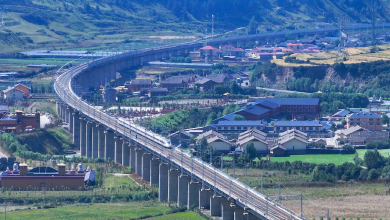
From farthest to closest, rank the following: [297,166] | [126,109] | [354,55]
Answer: [354,55] < [126,109] < [297,166]

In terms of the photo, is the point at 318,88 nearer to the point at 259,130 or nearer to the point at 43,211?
the point at 259,130

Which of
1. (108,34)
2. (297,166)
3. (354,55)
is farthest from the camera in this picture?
(108,34)

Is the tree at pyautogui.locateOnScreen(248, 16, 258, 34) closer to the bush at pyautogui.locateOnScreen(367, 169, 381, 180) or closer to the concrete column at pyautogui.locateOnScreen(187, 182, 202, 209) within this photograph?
the bush at pyautogui.locateOnScreen(367, 169, 381, 180)

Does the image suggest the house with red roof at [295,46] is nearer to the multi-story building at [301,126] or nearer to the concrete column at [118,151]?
the multi-story building at [301,126]

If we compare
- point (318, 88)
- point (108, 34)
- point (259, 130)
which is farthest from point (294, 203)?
point (108, 34)

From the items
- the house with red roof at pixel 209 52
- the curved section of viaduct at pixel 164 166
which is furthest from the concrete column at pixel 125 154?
the house with red roof at pixel 209 52
